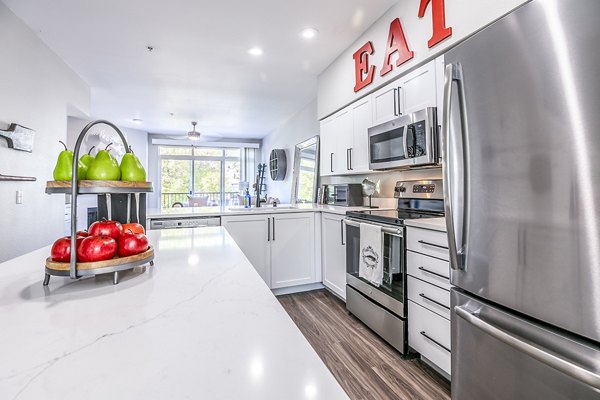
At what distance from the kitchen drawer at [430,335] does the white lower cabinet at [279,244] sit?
151 cm

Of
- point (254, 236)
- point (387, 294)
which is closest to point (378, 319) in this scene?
point (387, 294)

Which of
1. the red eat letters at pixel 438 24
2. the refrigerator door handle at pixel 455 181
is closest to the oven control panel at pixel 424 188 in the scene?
the red eat letters at pixel 438 24

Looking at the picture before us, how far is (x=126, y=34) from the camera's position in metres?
2.68

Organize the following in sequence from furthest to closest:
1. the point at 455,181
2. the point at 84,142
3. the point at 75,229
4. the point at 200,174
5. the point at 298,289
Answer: the point at 200,174, the point at 84,142, the point at 298,289, the point at 455,181, the point at 75,229

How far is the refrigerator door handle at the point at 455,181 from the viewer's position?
111 centimetres

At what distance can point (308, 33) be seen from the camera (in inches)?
105

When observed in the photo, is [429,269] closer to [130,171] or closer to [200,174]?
[130,171]

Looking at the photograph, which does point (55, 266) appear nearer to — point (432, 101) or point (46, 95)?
point (432, 101)

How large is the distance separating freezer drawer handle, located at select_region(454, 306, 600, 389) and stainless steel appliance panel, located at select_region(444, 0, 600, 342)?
89 mm

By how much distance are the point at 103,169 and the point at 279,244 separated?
2395mm

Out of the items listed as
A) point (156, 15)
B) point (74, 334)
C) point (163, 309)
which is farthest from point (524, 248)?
point (156, 15)

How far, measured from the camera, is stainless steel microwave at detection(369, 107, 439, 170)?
193cm

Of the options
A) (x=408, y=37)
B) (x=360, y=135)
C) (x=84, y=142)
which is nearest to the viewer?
(x=408, y=37)

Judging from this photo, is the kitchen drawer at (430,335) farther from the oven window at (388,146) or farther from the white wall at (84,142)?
the white wall at (84,142)
